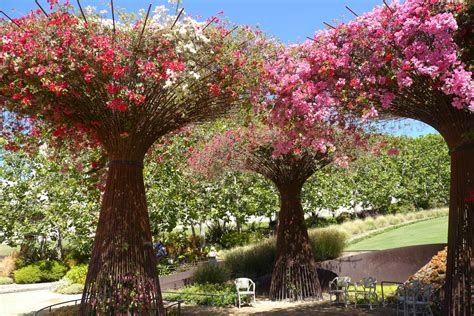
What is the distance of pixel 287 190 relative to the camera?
994 centimetres

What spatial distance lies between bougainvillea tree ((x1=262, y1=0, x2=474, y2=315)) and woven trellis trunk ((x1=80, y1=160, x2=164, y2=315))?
206 cm

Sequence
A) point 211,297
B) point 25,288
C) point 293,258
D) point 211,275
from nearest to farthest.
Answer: point 293,258, point 211,297, point 211,275, point 25,288

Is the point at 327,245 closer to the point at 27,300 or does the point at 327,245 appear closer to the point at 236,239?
the point at 236,239

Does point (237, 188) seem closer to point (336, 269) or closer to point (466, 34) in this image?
point (336, 269)

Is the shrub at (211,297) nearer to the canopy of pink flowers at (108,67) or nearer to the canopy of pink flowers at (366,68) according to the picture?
the canopy of pink flowers at (366,68)

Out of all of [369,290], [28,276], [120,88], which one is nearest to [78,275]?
[28,276]

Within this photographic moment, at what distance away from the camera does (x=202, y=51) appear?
5.35m

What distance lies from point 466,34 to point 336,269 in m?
8.15

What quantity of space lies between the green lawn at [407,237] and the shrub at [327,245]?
13.3 feet

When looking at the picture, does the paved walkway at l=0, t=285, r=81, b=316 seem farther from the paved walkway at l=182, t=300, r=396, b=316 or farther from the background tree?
the paved walkway at l=182, t=300, r=396, b=316

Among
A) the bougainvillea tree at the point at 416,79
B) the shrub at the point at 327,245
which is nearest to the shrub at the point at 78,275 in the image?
the shrub at the point at 327,245

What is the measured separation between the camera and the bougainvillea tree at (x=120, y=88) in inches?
188

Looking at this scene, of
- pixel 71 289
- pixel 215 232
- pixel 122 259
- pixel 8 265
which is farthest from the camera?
pixel 215 232

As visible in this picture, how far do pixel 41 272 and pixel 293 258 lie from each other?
1264 centimetres
